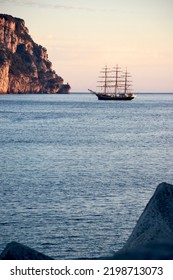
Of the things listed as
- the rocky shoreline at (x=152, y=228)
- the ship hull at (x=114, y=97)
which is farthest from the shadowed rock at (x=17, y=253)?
the ship hull at (x=114, y=97)

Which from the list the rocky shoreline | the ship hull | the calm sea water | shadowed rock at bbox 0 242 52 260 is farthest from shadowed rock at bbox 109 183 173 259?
the ship hull

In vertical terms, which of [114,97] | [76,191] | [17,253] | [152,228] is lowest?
[114,97]

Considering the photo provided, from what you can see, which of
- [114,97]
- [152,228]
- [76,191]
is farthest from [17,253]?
[114,97]

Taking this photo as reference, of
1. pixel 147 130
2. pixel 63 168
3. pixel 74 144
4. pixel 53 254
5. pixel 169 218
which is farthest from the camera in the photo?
pixel 147 130

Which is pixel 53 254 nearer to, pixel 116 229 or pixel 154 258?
pixel 116 229

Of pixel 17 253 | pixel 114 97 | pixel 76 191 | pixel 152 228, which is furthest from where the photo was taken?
pixel 114 97

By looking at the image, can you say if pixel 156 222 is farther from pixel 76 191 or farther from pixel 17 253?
pixel 76 191

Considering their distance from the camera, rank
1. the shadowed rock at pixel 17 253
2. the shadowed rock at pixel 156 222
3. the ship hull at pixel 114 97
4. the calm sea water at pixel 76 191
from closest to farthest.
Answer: the shadowed rock at pixel 17 253 < the shadowed rock at pixel 156 222 < the calm sea water at pixel 76 191 < the ship hull at pixel 114 97

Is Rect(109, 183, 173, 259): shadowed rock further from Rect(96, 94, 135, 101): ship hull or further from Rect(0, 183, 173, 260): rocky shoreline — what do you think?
Rect(96, 94, 135, 101): ship hull

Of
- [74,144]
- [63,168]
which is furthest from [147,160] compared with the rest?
[74,144]

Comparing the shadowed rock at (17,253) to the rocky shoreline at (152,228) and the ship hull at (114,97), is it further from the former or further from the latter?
the ship hull at (114,97)

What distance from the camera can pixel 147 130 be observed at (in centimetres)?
6969

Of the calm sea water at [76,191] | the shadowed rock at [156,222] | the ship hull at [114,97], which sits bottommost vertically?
the ship hull at [114,97]
